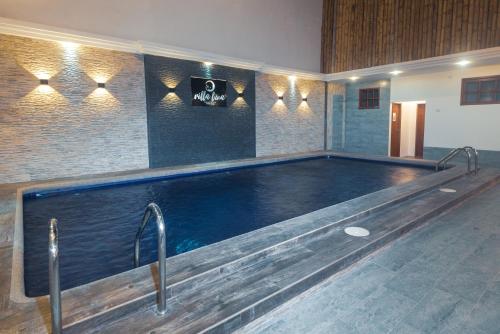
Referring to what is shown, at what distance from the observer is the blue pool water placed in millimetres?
3145

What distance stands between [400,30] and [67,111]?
→ 31.5 ft

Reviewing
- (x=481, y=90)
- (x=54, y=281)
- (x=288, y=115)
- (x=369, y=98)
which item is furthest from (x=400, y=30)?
(x=54, y=281)

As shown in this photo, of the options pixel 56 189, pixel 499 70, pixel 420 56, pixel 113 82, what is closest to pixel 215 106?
pixel 113 82

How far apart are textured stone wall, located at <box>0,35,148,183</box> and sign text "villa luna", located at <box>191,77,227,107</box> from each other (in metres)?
1.46

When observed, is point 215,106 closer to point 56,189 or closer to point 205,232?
point 56,189

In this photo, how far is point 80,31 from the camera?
20.3ft

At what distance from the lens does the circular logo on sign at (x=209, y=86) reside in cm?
845

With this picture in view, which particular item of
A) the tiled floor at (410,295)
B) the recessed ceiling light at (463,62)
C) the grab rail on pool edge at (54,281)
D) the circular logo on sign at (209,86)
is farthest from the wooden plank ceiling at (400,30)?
the grab rail on pool edge at (54,281)

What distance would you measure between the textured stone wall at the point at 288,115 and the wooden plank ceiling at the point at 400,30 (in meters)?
1.40

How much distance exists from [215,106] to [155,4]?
296 centimetres

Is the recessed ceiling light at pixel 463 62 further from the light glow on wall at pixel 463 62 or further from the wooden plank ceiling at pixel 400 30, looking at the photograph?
the wooden plank ceiling at pixel 400 30

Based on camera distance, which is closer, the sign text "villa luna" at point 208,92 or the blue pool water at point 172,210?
the blue pool water at point 172,210

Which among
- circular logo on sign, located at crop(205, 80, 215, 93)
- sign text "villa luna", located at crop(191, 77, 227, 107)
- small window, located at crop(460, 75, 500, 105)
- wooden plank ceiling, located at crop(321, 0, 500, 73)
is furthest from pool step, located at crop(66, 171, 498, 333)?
small window, located at crop(460, 75, 500, 105)

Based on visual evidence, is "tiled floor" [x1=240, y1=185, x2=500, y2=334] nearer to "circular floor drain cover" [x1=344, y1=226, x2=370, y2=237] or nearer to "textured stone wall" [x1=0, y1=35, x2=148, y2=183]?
"circular floor drain cover" [x1=344, y1=226, x2=370, y2=237]
